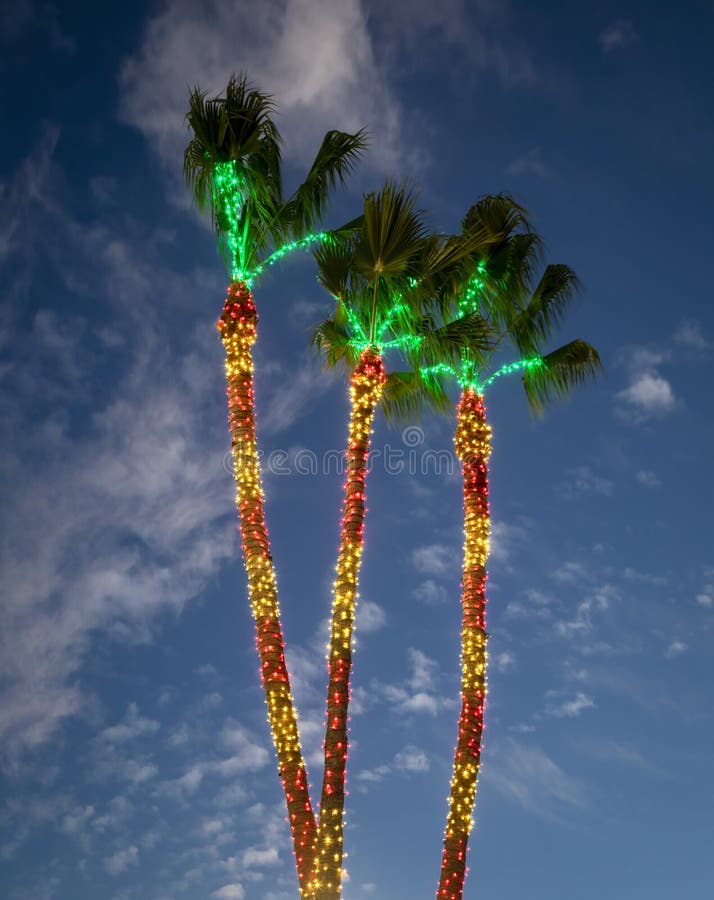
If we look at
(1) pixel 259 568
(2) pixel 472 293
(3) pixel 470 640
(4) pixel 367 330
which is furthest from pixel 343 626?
(2) pixel 472 293

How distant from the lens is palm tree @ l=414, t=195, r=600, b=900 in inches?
563

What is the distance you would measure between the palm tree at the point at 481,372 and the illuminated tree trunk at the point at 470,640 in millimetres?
14

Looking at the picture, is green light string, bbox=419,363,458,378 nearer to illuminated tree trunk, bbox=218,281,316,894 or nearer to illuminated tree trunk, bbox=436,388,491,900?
illuminated tree trunk, bbox=436,388,491,900

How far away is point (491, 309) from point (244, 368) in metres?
4.57

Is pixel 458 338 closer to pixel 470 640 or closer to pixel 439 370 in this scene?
pixel 439 370

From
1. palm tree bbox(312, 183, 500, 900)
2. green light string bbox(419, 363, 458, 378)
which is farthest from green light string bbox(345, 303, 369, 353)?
green light string bbox(419, 363, 458, 378)

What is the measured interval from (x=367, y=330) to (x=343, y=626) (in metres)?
4.60

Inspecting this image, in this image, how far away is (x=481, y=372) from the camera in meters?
16.5

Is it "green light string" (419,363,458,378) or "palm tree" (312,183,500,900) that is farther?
"green light string" (419,363,458,378)

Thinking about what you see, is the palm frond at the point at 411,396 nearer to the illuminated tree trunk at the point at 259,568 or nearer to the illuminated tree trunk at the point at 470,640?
the illuminated tree trunk at the point at 470,640

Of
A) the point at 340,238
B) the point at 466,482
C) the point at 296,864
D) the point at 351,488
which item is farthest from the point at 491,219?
the point at 296,864

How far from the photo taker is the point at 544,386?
1733 centimetres

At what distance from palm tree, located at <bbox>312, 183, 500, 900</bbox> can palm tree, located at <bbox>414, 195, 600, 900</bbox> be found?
0.54m

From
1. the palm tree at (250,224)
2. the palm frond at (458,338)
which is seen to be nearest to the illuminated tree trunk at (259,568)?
the palm tree at (250,224)
